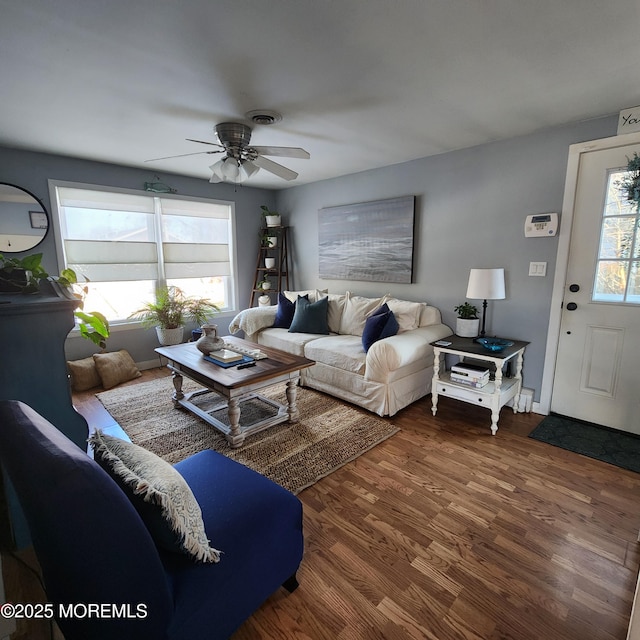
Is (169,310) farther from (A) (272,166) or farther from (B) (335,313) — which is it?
(A) (272,166)

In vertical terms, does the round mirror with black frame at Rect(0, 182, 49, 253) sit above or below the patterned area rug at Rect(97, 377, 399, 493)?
above

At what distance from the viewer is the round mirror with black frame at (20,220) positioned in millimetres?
3215

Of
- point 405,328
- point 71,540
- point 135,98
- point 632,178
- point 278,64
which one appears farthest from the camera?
point 405,328

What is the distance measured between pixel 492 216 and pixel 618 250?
3.10 feet

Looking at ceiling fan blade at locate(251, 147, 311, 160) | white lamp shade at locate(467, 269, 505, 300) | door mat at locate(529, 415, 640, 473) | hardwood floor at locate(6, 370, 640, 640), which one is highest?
ceiling fan blade at locate(251, 147, 311, 160)

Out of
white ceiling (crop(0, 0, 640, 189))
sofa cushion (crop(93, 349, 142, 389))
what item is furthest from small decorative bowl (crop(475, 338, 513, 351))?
sofa cushion (crop(93, 349, 142, 389))

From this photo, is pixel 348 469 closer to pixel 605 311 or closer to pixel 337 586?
pixel 337 586

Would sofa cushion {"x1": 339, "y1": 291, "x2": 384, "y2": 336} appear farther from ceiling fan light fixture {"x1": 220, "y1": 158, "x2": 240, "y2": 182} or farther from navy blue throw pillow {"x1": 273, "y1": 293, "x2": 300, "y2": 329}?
ceiling fan light fixture {"x1": 220, "y1": 158, "x2": 240, "y2": 182}

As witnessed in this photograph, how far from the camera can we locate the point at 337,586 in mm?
1456

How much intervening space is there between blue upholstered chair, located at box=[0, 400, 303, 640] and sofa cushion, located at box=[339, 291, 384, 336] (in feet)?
8.51

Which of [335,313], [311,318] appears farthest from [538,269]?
[311,318]

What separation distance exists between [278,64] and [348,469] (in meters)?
2.39

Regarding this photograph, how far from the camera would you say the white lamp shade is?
2.79 m

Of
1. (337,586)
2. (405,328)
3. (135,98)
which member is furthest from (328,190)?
(337,586)
